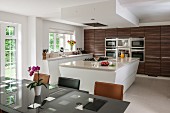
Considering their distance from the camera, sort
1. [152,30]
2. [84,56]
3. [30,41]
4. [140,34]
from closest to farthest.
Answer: [30,41] → [152,30] → [140,34] → [84,56]

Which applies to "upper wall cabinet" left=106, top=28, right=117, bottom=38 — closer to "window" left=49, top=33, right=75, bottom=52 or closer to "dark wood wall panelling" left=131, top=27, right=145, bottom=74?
"dark wood wall panelling" left=131, top=27, right=145, bottom=74

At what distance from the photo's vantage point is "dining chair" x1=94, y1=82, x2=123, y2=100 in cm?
207

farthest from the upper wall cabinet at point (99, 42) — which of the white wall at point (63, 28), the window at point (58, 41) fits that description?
the window at point (58, 41)

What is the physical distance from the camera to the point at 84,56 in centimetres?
713

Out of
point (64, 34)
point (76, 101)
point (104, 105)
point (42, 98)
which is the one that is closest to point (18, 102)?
point (42, 98)

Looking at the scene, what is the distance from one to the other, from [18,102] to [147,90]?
4.13 metres

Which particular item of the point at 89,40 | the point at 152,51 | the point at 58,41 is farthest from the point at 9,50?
the point at 152,51

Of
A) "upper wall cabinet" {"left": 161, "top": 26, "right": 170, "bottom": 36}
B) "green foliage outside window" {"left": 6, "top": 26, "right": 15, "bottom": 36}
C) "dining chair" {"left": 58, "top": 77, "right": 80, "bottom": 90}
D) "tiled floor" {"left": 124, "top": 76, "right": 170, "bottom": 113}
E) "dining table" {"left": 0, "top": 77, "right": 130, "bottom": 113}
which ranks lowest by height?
"tiled floor" {"left": 124, "top": 76, "right": 170, "bottom": 113}

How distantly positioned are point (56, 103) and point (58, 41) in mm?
5256

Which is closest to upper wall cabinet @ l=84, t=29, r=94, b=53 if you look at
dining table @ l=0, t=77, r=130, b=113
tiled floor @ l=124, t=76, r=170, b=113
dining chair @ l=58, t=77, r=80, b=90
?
tiled floor @ l=124, t=76, r=170, b=113

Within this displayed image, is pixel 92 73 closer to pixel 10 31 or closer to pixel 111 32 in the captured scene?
pixel 10 31

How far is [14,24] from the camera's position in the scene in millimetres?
4891

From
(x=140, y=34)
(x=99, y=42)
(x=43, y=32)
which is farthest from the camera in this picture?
(x=99, y=42)

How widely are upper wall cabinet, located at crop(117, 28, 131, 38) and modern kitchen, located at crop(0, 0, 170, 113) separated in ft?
0.15
